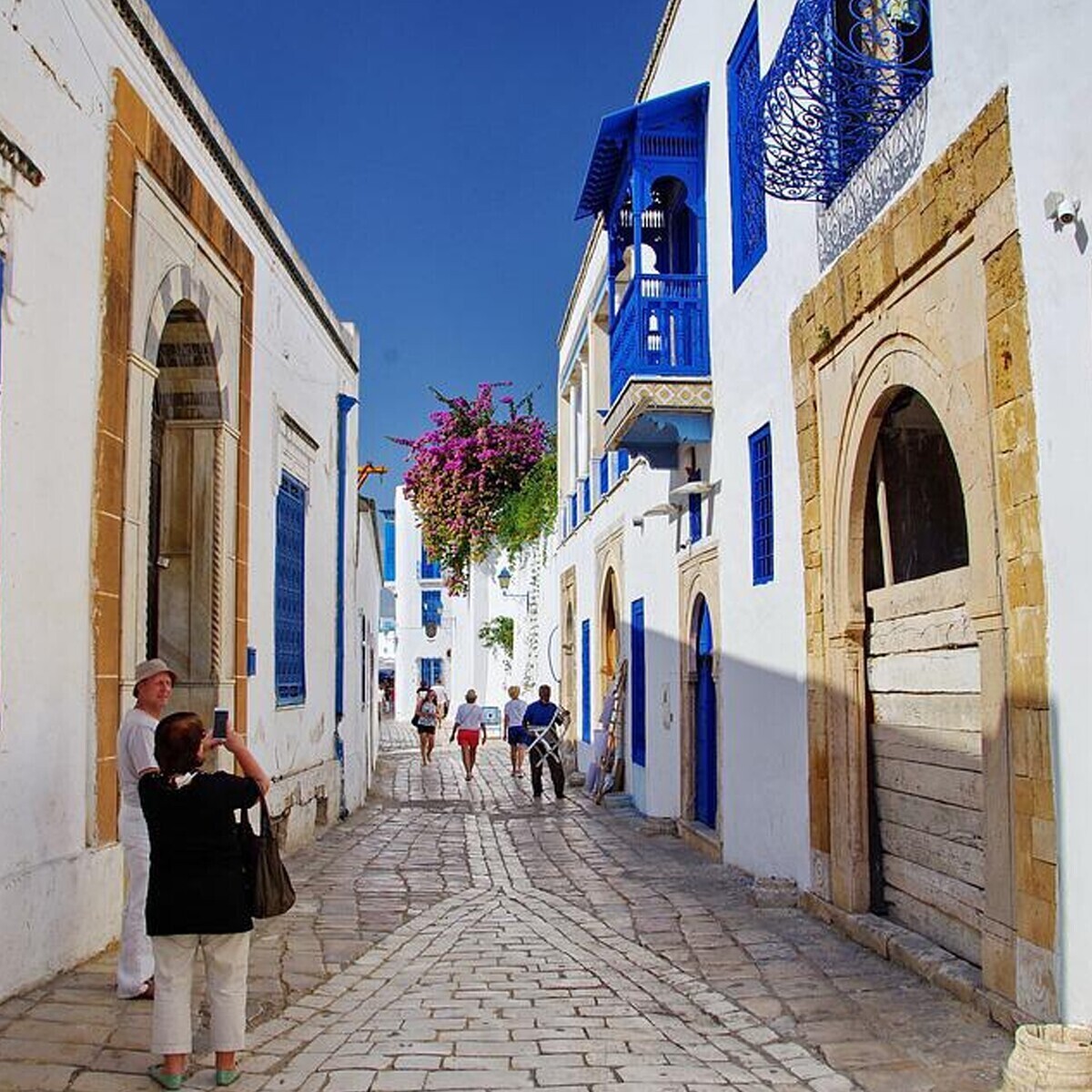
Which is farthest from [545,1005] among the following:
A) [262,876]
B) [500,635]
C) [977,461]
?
[500,635]

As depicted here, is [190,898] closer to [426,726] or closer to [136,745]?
[136,745]

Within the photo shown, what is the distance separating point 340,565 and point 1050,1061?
428 inches

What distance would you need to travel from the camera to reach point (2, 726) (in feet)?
18.1

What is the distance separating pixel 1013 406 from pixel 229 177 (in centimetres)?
628

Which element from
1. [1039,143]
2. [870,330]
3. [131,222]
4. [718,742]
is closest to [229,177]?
[131,222]

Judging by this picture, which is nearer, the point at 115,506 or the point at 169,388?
the point at 115,506

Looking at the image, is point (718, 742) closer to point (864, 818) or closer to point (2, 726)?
point (864, 818)

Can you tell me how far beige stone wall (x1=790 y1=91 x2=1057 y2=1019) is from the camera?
4988 mm

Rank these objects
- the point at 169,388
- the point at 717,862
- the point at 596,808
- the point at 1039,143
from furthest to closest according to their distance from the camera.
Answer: the point at 596,808, the point at 717,862, the point at 169,388, the point at 1039,143

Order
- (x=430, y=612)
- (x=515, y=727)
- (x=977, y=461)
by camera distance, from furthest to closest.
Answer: (x=430, y=612) → (x=515, y=727) → (x=977, y=461)

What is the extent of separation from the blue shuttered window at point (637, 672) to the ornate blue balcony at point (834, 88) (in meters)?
7.35

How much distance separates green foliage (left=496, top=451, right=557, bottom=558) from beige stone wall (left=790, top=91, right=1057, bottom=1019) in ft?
56.9

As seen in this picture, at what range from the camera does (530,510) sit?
26656 mm

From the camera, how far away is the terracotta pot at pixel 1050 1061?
417 cm
